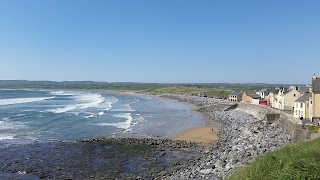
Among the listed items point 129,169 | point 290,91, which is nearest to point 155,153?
point 129,169

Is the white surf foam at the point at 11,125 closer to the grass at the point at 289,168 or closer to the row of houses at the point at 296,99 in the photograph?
the row of houses at the point at 296,99

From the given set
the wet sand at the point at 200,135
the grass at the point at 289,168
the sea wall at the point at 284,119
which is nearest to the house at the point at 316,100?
the sea wall at the point at 284,119

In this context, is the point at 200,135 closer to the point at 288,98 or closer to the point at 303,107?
the point at 303,107

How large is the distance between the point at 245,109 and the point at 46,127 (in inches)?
1313

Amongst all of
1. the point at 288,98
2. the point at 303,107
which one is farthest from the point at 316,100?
the point at 288,98

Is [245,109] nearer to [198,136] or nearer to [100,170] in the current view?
[198,136]

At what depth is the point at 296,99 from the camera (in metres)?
43.9

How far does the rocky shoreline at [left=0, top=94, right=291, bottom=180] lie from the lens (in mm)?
20062

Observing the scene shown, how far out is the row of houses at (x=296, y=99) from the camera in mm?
31333

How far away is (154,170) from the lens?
21.4 m

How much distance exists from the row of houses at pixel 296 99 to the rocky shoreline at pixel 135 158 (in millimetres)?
4195

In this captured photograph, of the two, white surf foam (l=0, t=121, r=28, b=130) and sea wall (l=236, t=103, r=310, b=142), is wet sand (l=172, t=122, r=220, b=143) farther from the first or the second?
white surf foam (l=0, t=121, r=28, b=130)

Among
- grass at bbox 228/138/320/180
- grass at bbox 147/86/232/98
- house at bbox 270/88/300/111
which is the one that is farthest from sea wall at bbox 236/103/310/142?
grass at bbox 147/86/232/98

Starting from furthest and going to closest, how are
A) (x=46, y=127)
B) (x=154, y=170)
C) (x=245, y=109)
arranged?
1. (x=245, y=109)
2. (x=46, y=127)
3. (x=154, y=170)
